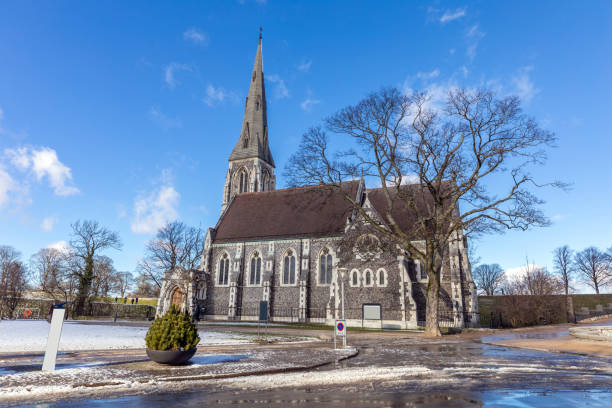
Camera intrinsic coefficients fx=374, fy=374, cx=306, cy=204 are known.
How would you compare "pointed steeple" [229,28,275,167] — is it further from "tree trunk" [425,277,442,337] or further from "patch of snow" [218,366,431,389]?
"patch of snow" [218,366,431,389]

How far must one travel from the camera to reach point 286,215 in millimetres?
38281

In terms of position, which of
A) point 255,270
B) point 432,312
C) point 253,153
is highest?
point 253,153

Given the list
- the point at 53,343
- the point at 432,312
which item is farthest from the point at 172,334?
the point at 432,312

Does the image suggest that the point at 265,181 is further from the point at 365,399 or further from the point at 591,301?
the point at 365,399

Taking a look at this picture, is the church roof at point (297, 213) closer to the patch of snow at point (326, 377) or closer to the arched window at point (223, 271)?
the arched window at point (223, 271)

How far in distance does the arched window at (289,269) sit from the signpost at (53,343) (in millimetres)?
26263

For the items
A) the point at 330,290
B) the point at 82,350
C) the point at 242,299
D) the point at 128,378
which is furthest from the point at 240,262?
the point at 128,378

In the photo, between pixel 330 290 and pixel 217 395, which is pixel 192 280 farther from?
pixel 217 395

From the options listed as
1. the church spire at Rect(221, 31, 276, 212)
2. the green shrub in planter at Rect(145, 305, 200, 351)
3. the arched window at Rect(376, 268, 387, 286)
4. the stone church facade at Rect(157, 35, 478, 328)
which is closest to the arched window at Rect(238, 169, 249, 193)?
the church spire at Rect(221, 31, 276, 212)

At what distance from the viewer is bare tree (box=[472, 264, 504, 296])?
265 ft

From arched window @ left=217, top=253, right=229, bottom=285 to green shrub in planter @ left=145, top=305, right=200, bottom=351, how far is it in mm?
28301

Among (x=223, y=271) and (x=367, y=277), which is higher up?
(x=223, y=271)

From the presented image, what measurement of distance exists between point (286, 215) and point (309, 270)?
6.86m

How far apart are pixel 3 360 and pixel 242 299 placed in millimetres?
26305
